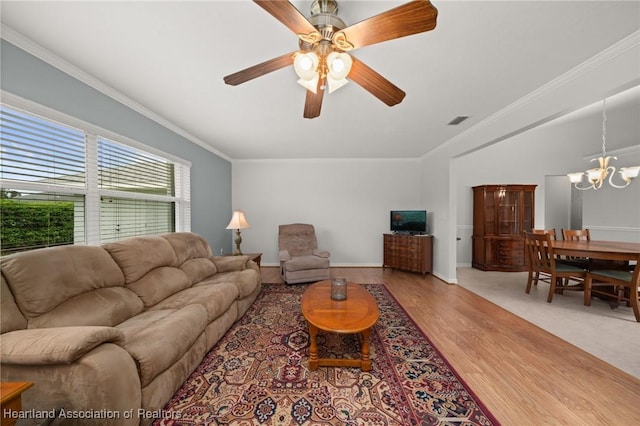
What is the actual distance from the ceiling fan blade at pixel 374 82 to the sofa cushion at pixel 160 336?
2084 millimetres

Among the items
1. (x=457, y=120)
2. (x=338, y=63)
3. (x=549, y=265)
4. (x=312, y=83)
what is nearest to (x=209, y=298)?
(x=312, y=83)

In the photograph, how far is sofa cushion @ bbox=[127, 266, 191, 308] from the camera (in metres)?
2.02

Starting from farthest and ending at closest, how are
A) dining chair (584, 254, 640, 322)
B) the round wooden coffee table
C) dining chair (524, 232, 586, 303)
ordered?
dining chair (524, 232, 586, 303) → dining chair (584, 254, 640, 322) → the round wooden coffee table

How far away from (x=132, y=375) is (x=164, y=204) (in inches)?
99.7

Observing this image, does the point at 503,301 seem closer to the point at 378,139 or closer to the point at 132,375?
the point at 378,139

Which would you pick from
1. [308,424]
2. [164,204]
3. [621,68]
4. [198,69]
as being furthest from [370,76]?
[164,204]

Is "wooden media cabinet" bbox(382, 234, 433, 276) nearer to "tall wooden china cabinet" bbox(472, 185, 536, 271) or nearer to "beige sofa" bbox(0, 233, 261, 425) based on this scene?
"tall wooden china cabinet" bbox(472, 185, 536, 271)

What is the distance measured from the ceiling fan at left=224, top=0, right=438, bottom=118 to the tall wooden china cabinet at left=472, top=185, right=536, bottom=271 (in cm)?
453

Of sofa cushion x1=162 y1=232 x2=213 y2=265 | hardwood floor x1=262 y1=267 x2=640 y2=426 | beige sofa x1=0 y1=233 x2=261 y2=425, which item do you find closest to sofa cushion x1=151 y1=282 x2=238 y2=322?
beige sofa x1=0 y1=233 x2=261 y2=425

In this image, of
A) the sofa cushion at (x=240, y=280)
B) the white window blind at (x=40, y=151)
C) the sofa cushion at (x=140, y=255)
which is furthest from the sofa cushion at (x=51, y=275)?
the sofa cushion at (x=240, y=280)

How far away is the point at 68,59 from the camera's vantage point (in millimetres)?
1826

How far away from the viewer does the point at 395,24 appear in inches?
42.3

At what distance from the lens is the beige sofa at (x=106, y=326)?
1.10m

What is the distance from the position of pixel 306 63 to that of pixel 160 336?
1.92 m
